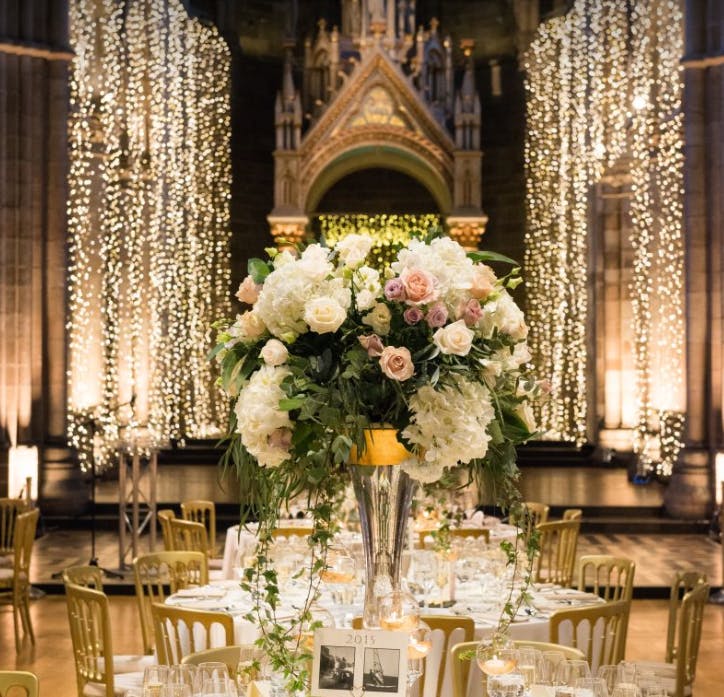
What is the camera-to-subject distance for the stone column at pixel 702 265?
13.3 meters

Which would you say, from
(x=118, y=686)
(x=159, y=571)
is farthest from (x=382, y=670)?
(x=159, y=571)

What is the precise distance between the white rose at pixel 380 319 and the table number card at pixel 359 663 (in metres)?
0.68

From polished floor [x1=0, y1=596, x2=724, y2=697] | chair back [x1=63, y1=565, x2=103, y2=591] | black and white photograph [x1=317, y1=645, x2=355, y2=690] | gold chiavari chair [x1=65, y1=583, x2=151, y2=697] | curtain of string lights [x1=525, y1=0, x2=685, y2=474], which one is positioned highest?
curtain of string lights [x1=525, y1=0, x2=685, y2=474]

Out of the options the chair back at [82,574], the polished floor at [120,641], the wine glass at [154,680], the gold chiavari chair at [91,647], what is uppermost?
Answer: the wine glass at [154,680]

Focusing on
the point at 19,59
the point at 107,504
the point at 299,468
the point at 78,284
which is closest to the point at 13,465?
the point at 107,504

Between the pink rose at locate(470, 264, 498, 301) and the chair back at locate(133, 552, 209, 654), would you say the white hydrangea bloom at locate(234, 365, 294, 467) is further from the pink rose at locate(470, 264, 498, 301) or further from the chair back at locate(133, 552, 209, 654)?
the chair back at locate(133, 552, 209, 654)

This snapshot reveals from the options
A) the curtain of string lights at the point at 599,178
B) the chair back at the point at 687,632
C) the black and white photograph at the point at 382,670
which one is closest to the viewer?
the black and white photograph at the point at 382,670

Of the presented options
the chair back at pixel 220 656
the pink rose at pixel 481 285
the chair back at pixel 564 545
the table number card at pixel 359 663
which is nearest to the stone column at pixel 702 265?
the chair back at pixel 564 545

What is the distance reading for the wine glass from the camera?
3176 mm

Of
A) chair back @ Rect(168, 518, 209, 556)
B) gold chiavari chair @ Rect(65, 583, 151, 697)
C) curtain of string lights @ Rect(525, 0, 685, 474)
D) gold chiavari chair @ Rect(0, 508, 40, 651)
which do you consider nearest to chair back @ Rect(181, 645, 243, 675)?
gold chiavari chair @ Rect(65, 583, 151, 697)

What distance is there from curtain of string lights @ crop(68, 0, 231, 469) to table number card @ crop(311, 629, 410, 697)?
11053 mm

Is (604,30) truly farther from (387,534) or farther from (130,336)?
(387,534)

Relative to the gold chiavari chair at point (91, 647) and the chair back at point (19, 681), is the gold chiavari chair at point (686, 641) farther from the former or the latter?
the chair back at point (19, 681)

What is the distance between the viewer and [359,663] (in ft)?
8.80
